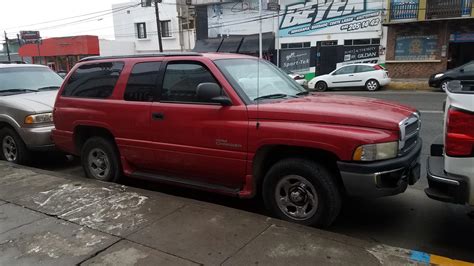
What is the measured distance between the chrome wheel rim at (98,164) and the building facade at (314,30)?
22239 mm

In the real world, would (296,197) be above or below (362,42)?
below

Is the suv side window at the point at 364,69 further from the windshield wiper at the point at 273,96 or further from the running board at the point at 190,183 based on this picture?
the running board at the point at 190,183

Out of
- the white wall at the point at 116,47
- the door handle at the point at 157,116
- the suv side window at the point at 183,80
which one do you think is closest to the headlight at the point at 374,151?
the suv side window at the point at 183,80

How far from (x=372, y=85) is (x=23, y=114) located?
1707 centimetres

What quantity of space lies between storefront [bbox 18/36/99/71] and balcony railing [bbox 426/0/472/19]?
30687 millimetres

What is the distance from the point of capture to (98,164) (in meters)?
5.67

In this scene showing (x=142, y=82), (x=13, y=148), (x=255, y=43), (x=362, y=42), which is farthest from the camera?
(x=255, y=43)

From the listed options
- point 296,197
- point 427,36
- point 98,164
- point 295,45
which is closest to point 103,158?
point 98,164

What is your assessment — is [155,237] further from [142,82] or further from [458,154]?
[458,154]

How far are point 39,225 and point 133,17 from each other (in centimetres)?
3674

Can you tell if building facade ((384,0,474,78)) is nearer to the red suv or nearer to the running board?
the red suv

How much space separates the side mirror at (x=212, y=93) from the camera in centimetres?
415

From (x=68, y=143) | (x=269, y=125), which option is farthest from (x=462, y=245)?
(x=68, y=143)

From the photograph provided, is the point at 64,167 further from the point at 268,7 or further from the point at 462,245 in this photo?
the point at 268,7
